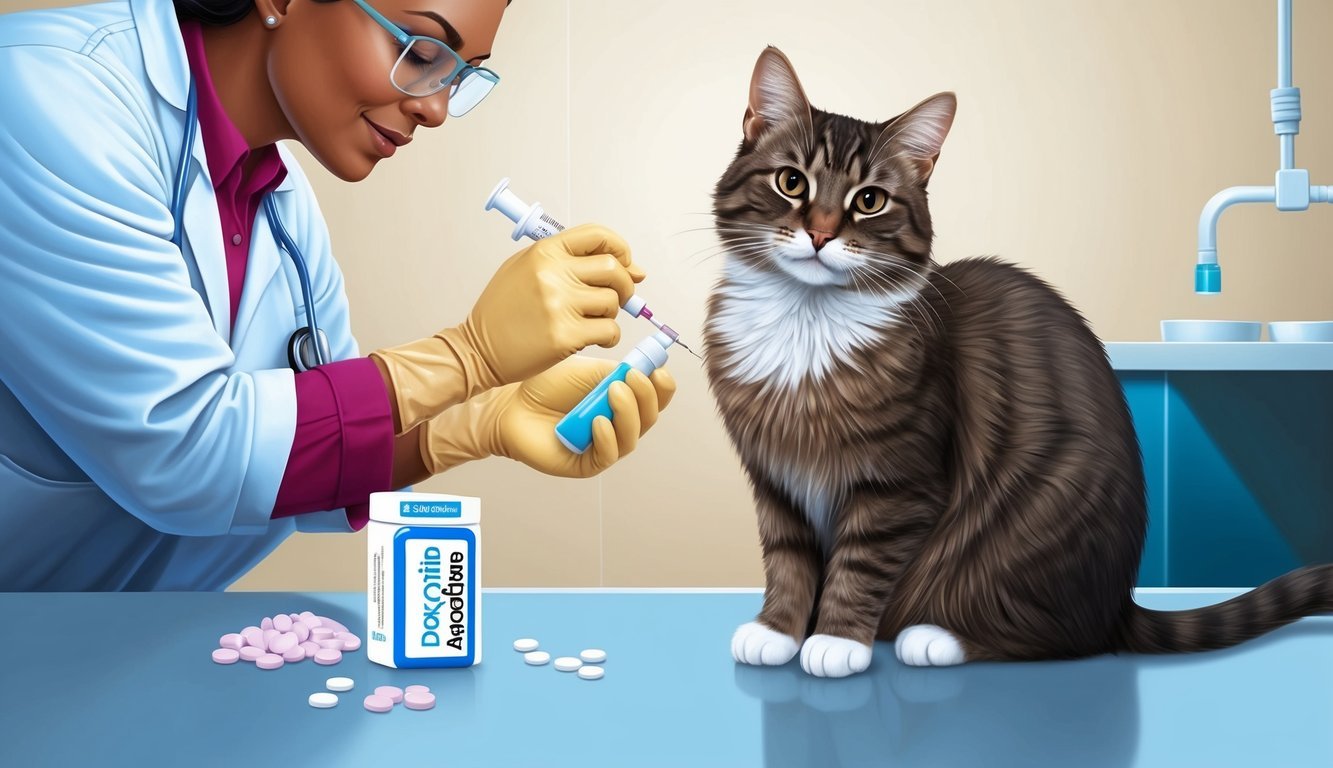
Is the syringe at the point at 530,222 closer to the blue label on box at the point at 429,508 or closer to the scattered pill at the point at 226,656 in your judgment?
the blue label on box at the point at 429,508

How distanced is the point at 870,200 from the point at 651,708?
19.8 inches

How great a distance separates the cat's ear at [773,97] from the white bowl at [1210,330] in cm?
159

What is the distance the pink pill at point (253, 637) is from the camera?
3.07 feet

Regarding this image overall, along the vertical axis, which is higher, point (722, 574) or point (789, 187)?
point (789, 187)

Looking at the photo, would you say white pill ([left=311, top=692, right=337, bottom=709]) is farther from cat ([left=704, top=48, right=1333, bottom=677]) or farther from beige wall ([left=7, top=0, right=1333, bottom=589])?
beige wall ([left=7, top=0, right=1333, bottom=589])

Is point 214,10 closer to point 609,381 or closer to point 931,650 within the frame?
point 609,381

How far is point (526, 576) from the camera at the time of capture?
3238mm

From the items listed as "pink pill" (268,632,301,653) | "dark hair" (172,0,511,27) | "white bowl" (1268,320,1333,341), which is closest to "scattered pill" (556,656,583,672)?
"pink pill" (268,632,301,653)

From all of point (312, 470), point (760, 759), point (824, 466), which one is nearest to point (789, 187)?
point (824, 466)

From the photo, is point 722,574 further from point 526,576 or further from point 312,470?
point 312,470

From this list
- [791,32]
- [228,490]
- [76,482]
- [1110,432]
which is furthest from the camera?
[791,32]

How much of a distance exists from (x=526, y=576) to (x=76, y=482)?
6.56 feet

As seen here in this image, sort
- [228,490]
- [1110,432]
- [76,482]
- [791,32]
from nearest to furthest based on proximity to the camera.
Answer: [1110,432] < [228,490] < [76,482] < [791,32]

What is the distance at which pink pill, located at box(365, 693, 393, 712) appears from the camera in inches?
30.8
